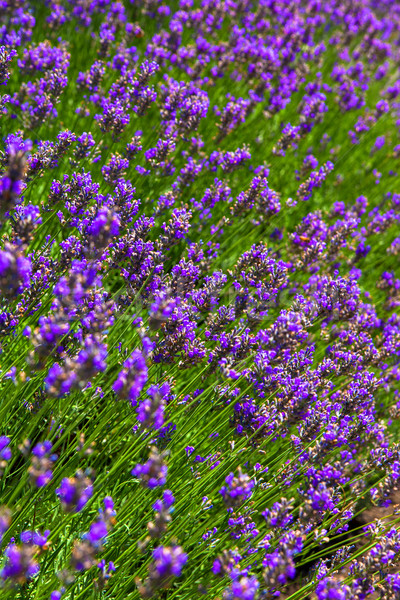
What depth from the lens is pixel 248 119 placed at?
20.3ft

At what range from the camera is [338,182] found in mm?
6125

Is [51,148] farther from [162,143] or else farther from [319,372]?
[319,372]

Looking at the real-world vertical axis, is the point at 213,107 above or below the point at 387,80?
below

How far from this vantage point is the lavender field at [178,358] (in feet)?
6.60

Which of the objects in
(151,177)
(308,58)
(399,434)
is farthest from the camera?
(308,58)

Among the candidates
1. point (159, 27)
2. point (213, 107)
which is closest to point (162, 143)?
point (213, 107)

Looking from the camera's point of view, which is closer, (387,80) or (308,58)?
(308,58)

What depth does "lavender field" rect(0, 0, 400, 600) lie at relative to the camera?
6.60 feet

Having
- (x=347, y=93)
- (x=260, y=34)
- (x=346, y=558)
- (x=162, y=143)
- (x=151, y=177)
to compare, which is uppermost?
(x=260, y=34)

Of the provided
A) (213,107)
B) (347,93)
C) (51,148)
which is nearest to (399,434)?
(51,148)

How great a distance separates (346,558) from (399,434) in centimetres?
177

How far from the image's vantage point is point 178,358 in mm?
2932

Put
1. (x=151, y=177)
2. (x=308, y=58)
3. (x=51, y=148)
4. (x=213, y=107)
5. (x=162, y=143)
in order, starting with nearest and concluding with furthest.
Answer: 1. (x=51, y=148)
2. (x=162, y=143)
3. (x=151, y=177)
4. (x=213, y=107)
5. (x=308, y=58)

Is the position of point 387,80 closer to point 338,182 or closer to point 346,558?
point 338,182
